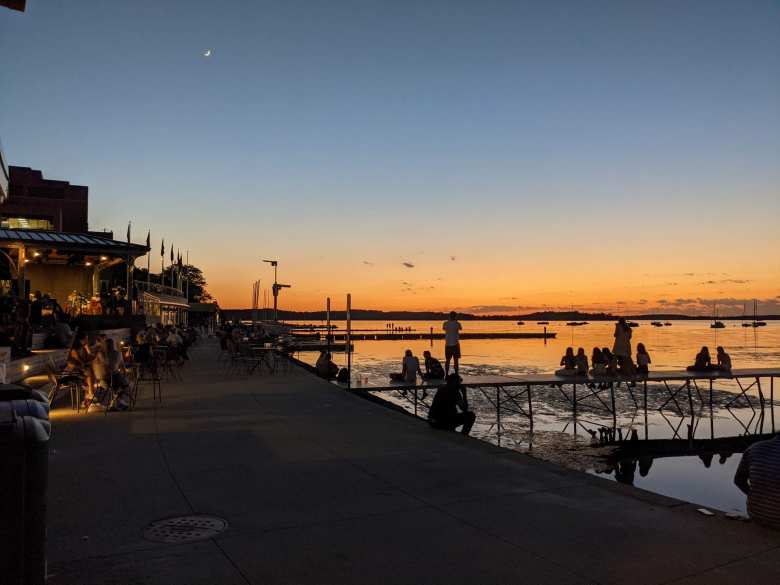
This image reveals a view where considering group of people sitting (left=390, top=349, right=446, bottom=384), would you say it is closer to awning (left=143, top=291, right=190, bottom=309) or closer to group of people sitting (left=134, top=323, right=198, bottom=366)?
group of people sitting (left=134, top=323, right=198, bottom=366)

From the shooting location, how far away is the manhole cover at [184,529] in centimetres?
461

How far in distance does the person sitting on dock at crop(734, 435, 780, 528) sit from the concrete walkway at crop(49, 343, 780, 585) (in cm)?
14


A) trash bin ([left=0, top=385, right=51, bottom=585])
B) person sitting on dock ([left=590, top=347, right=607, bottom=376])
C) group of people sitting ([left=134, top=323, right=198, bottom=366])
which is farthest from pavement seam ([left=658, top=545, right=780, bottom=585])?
person sitting on dock ([left=590, top=347, right=607, bottom=376])

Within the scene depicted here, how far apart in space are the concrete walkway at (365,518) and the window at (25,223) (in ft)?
123

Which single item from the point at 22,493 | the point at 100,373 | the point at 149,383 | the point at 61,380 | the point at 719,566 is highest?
the point at 22,493

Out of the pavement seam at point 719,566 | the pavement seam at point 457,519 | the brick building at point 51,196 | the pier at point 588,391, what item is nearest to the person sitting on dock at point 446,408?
the pavement seam at point 457,519

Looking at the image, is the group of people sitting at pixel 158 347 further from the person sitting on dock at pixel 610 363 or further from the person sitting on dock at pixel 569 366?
the person sitting on dock at pixel 610 363

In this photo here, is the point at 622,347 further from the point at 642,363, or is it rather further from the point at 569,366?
the point at 569,366

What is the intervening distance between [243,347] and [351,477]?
1354 centimetres

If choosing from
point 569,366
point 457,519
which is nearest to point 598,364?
point 569,366

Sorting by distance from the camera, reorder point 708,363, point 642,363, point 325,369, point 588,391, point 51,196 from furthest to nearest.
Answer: point 51,196, point 588,391, point 708,363, point 325,369, point 642,363

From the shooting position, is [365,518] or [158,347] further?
[158,347]

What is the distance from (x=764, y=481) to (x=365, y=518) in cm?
326

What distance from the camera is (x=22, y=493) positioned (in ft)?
8.48
